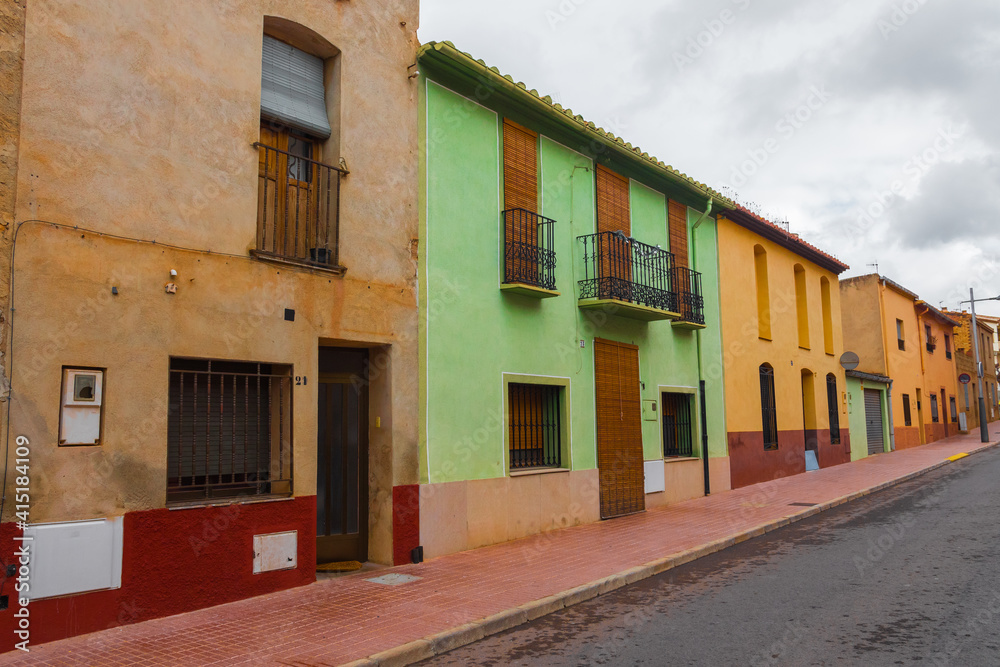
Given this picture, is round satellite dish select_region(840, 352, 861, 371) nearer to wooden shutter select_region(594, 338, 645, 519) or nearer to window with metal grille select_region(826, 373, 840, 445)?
window with metal grille select_region(826, 373, 840, 445)

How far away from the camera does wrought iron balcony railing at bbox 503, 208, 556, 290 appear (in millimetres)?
→ 10461

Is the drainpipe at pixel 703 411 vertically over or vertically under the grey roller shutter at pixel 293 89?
under

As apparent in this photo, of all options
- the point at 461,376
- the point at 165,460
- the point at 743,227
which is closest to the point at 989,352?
the point at 743,227

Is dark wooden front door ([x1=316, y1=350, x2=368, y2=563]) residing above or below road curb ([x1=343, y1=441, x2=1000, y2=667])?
above

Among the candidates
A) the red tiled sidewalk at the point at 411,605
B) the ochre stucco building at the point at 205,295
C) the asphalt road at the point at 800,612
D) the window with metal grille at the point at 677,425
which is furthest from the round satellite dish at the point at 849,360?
the ochre stucco building at the point at 205,295

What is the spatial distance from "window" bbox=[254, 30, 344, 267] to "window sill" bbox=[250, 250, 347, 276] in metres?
0.03

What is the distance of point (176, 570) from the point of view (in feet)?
21.1

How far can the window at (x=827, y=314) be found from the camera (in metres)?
22.1

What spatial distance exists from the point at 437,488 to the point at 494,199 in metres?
4.15

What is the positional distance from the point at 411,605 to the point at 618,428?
6493 millimetres

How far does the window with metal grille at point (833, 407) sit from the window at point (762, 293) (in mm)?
4860

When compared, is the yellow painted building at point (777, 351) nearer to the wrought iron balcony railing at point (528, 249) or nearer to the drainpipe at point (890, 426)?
the drainpipe at point (890, 426)

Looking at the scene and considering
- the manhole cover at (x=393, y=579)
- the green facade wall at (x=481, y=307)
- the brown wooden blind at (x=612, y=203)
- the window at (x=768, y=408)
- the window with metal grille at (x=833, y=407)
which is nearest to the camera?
the manhole cover at (x=393, y=579)

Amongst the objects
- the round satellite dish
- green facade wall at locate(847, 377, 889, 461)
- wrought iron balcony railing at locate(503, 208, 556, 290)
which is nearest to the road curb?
wrought iron balcony railing at locate(503, 208, 556, 290)
